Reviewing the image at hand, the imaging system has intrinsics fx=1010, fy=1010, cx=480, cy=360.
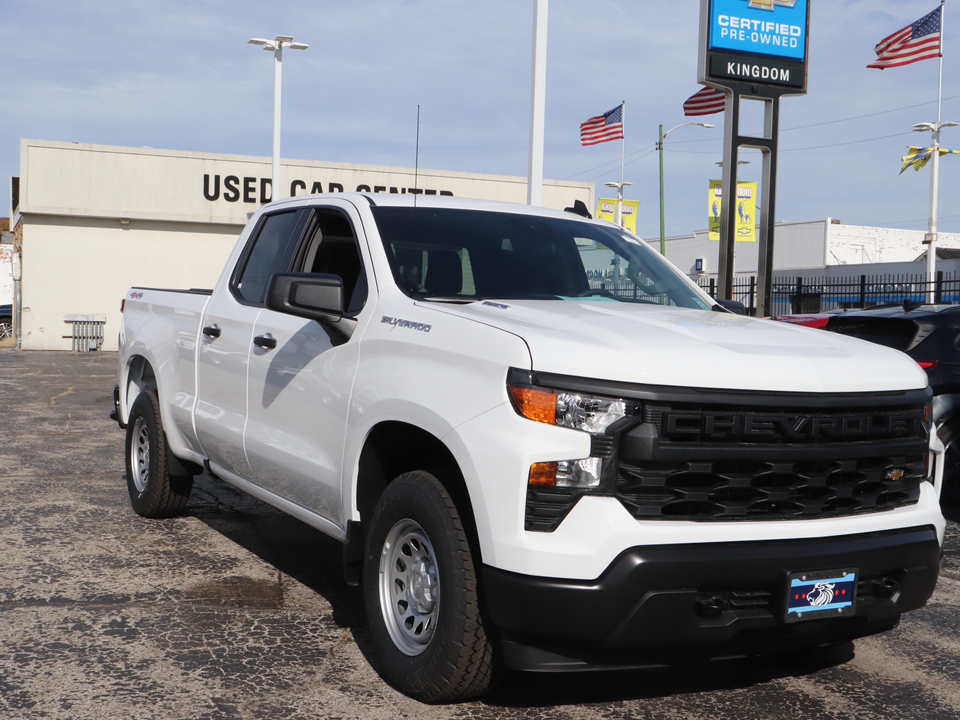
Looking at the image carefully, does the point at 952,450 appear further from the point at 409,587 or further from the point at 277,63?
the point at 277,63

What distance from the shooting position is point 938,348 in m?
7.50

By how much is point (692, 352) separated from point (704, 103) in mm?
21408

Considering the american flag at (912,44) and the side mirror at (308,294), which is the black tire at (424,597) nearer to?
the side mirror at (308,294)

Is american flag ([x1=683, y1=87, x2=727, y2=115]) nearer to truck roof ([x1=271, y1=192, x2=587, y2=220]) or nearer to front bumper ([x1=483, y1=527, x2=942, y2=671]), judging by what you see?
truck roof ([x1=271, y1=192, x2=587, y2=220])

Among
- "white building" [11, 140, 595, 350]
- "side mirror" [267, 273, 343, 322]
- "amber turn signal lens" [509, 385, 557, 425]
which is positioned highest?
"white building" [11, 140, 595, 350]

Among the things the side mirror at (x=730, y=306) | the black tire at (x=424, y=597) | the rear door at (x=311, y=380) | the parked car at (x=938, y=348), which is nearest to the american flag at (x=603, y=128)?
the parked car at (x=938, y=348)

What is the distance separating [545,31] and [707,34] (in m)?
2.07

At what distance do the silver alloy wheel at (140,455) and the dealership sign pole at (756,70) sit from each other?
6.87m

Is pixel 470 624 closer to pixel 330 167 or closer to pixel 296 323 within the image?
pixel 296 323

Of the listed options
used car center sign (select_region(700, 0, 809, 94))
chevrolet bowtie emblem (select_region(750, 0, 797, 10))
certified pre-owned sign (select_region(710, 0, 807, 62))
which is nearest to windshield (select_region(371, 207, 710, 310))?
used car center sign (select_region(700, 0, 809, 94))

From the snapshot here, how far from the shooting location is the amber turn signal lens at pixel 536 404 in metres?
3.17

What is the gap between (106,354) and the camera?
27.7 m

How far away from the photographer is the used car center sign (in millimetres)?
11492

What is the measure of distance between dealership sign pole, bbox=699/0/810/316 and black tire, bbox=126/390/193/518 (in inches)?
270
